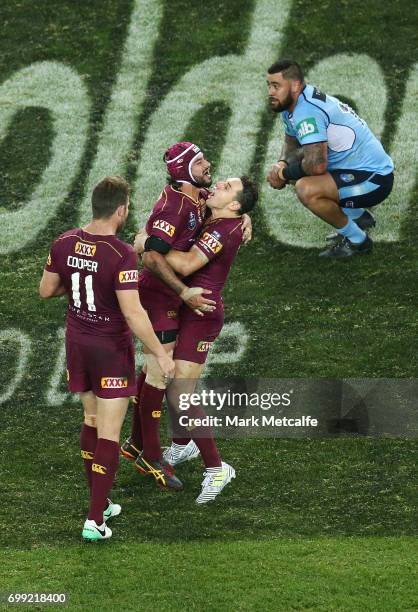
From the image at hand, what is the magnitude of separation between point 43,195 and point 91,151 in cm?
126

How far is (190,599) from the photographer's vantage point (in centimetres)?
835

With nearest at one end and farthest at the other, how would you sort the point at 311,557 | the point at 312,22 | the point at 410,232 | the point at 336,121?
the point at 311,557, the point at 336,121, the point at 410,232, the point at 312,22

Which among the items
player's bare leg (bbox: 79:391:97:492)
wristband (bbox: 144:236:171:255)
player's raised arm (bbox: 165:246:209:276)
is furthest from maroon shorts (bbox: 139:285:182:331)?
player's bare leg (bbox: 79:391:97:492)

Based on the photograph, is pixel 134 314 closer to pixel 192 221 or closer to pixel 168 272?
pixel 168 272

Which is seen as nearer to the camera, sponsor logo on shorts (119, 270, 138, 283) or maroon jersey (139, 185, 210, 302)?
sponsor logo on shorts (119, 270, 138, 283)

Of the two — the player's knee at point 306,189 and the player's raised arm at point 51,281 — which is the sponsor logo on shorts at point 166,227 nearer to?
the player's raised arm at point 51,281

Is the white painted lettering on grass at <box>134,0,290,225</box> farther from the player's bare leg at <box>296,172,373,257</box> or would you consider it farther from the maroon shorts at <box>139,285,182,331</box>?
the maroon shorts at <box>139,285,182,331</box>

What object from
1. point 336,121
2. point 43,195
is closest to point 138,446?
point 336,121

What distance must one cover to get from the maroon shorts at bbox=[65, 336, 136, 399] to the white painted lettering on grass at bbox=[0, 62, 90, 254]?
20.8 ft

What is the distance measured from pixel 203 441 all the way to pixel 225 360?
278 centimetres

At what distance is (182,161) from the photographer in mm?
10125

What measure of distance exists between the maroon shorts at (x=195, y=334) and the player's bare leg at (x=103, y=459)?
1.06m

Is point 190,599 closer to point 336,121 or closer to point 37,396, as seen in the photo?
point 37,396

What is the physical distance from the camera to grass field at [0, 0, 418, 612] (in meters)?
8.69
